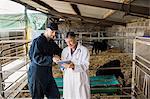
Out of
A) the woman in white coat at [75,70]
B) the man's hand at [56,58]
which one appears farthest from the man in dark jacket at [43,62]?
the woman in white coat at [75,70]

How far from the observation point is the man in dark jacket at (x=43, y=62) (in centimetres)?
238

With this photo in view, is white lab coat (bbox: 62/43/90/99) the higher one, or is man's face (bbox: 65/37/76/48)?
man's face (bbox: 65/37/76/48)

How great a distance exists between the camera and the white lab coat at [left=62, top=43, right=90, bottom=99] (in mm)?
2385

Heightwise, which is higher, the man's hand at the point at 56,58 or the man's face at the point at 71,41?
the man's face at the point at 71,41

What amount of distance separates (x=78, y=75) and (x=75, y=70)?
78 mm

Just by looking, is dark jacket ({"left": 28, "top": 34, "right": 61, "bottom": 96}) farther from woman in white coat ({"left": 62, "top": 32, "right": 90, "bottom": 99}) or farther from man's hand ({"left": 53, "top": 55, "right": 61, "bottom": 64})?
woman in white coat ({"left": 62, "top": 32, "right": 90, "bottom": 99})

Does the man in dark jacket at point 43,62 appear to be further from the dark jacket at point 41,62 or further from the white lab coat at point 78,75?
the white lab coat at point 78,75

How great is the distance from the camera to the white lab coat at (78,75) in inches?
93.9

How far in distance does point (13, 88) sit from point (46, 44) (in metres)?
1.65

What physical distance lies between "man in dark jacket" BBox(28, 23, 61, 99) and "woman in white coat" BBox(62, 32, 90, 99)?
0.15 meters

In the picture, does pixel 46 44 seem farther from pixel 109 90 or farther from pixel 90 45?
pixel 90 45

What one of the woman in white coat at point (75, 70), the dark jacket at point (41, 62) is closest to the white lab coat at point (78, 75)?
the woman in white coat at point (75, 70)

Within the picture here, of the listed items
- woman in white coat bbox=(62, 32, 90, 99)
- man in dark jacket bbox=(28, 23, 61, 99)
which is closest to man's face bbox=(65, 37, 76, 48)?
woman in white coat bbox=(62, 32, 90, 99)

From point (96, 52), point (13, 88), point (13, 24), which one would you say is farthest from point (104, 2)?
point (96, 52)
